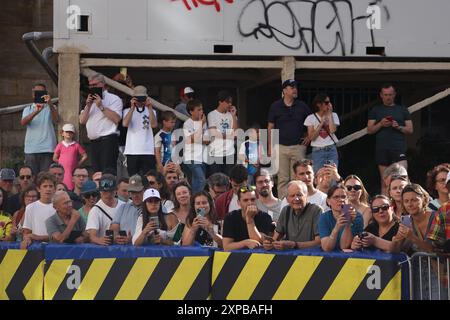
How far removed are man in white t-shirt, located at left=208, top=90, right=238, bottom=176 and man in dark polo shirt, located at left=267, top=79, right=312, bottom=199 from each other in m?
0.59

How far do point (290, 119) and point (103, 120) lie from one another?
240cm

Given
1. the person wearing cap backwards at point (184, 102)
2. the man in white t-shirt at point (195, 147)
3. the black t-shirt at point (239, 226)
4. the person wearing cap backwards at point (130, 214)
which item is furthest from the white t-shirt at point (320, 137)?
the black t-shirt at point (239, 226)

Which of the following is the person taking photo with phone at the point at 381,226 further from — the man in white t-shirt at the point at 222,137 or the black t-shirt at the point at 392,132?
the black t-shirt at the point at 392,132

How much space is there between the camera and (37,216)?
13.1 meters

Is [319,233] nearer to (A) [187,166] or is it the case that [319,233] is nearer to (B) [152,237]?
(B) [152,237]

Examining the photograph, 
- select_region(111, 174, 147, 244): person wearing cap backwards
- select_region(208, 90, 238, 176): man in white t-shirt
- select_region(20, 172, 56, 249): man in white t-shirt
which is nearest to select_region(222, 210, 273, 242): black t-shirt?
select_region(111, 174, 147, 244): person wearing cap backwards

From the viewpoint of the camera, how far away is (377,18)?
685 inches

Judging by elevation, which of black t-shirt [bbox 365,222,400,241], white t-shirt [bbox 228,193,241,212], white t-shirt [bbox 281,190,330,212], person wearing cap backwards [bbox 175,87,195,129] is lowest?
black t-shirt [bbox 365,222,400,241]

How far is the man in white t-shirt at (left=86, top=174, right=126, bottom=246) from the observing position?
12438 mm

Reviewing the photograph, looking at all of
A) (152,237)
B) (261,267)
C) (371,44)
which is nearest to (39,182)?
(152,237)

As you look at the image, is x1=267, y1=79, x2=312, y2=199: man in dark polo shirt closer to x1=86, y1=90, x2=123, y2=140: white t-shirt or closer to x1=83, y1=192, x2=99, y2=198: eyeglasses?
x1=86, y1=90, x2=123, y2=140: white t-shirt

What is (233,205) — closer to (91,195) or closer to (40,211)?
(91,195)

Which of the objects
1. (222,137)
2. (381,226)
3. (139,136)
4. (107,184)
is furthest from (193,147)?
(381,226)

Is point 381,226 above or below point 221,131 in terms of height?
below
